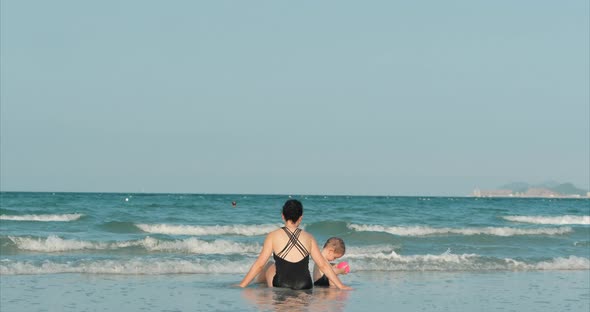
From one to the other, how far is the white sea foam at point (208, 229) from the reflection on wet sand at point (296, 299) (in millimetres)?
17071

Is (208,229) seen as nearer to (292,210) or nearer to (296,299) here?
(292,210)

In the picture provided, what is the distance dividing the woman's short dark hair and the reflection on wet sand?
99 cm

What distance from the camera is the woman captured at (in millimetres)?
11172

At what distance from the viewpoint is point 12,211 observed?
121 feet

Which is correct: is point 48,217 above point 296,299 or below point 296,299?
above

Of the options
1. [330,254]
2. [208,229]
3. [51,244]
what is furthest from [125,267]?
[208,229]

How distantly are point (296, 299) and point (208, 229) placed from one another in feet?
63.5

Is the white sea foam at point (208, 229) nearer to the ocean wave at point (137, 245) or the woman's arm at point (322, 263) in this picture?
the ocean wave at point (137, 245)

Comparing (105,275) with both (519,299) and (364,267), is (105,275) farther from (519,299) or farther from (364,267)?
(519,299)

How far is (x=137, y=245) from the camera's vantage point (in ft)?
67.6

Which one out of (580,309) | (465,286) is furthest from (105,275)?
(580,309)

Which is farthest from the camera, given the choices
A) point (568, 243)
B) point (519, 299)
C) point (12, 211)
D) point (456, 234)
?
point (12, 211)

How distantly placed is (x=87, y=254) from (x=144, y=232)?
9215mm

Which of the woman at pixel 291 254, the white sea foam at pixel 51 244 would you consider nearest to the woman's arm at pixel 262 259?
the woman at pixel 291 254
